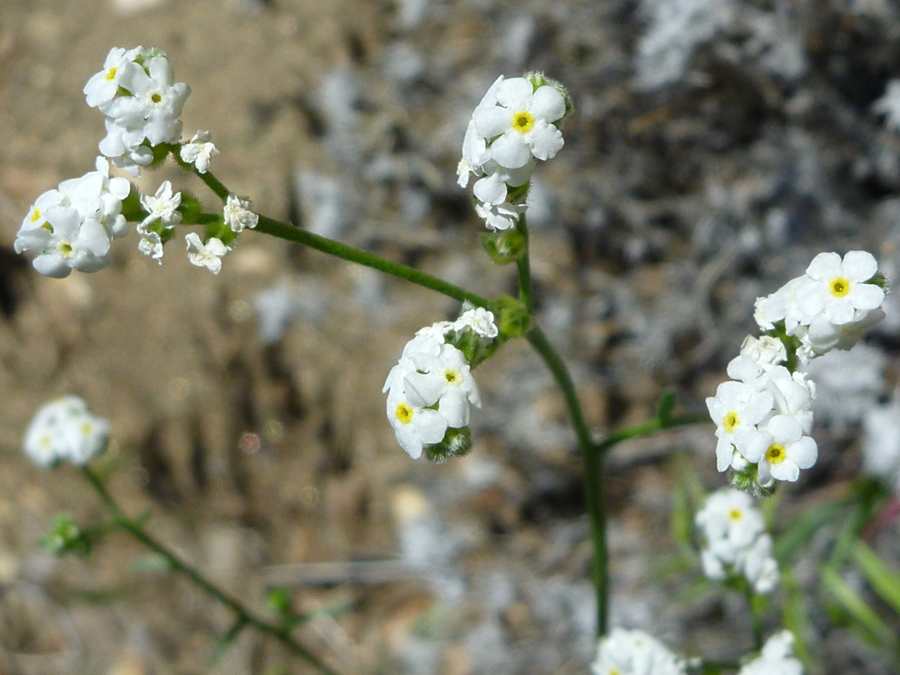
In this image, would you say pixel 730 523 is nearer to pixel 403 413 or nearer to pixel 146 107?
pixel 403 413

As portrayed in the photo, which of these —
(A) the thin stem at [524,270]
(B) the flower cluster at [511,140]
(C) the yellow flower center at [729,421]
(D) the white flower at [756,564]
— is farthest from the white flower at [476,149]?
(D) the white flower at [756,564]

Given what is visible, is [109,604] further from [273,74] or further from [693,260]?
[693,260]

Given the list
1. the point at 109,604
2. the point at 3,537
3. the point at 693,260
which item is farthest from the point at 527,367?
the point at 3,537

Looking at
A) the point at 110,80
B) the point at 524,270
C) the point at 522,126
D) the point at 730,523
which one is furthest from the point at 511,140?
the point at 730,523

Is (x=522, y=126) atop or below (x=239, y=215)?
atop

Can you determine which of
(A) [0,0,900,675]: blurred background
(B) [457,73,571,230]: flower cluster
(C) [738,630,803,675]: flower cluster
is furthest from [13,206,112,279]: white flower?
(A) [0,0,900,675]: blurred background
